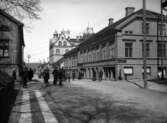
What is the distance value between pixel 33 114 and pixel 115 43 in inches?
996

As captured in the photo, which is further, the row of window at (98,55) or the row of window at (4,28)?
the row of window at (98,55)

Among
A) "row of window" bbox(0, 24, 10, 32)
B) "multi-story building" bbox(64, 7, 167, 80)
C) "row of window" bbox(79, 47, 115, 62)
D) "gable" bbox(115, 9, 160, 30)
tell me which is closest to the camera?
"row of window" bbox(0, 24, 10, 32)

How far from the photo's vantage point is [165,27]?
3369cm

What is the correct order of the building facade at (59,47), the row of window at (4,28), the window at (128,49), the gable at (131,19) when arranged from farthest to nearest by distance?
the building facade at (59,47) → the window at (128,49) → the gable at (131,19) → the row of window at (4,28)

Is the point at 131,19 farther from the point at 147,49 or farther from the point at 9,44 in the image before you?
the point at 9,44

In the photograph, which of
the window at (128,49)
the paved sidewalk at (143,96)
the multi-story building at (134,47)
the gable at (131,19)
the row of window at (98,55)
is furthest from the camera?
the row of window at (98,55)

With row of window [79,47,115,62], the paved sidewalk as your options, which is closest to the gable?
row of window [79,47,115,62]

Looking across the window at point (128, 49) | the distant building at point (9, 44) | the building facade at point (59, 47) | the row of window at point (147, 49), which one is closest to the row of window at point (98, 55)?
the window at point (128, 49)

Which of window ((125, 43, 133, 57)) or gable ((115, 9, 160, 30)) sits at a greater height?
gable ((115, 9, 160, 30))

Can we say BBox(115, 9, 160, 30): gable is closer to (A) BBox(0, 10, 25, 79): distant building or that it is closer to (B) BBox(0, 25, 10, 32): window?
(A) BBox(0, 10, 25, 79): distant building

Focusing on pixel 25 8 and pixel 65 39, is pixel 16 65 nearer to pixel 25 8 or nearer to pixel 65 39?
pixel 25 8

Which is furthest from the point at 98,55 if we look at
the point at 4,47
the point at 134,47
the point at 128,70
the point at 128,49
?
the point at 4,47

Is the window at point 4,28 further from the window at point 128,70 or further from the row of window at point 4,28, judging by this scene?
the window at point 128,70

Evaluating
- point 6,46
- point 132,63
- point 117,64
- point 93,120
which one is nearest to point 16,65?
point 6,46
